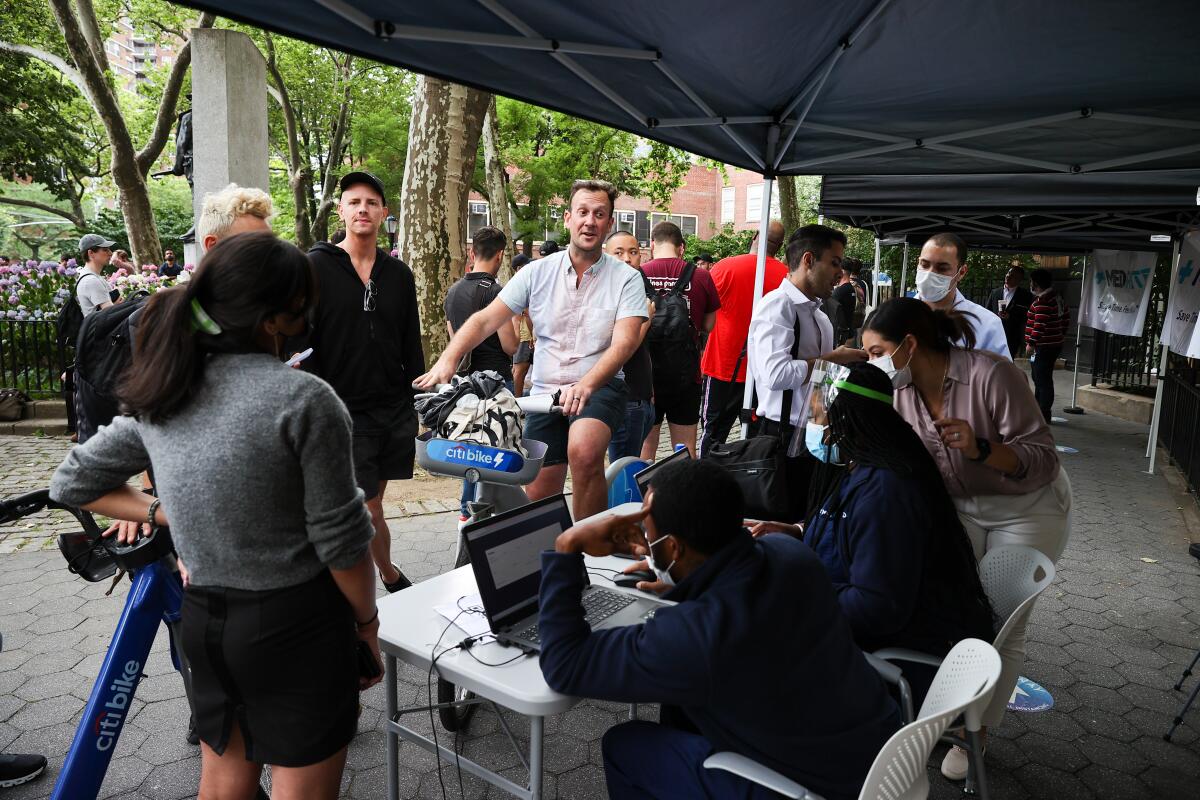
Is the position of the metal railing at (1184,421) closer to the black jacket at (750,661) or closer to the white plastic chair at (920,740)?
the white plastic chair at (920,740)

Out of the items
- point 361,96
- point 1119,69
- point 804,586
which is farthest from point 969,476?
point 361,96

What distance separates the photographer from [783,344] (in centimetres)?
444

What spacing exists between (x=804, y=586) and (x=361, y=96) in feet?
83.0

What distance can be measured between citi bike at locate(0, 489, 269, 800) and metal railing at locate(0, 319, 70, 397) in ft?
27.8

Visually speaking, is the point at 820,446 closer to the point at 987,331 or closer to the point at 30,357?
the point at 987,331

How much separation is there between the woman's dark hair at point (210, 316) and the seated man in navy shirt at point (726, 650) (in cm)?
89

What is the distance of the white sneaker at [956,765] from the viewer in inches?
118

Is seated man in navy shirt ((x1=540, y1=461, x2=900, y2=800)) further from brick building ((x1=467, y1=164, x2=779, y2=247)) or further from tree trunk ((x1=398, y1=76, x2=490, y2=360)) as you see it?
brick building ((x1=467, y1=164, x2=779, y2=247))

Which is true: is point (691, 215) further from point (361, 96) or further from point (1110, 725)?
point (1110, 725)

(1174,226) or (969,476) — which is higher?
(1174,226)

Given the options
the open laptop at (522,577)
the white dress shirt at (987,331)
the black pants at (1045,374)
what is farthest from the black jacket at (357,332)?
the black pants at (1045,374)

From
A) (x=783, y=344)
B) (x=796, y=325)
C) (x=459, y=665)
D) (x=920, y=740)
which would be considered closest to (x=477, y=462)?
(x=459, y=665)

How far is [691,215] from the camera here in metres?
46.3

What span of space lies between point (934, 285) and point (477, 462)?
3172 mm
